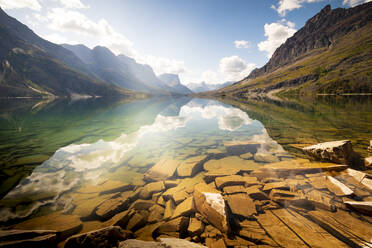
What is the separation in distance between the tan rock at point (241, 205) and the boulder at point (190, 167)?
3.98m

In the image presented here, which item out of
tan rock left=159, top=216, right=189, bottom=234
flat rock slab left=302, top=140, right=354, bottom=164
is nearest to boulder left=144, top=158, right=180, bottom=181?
tan rock left=159, top=216, right=189, bottom=234

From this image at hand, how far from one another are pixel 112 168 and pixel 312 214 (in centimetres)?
1398

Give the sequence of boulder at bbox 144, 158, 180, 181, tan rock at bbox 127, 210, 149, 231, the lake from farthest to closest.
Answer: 1. boulder at bbox 144, 158, 180, 181
2. the lake
3. tan rock at bbox 127, 210, 149, 231

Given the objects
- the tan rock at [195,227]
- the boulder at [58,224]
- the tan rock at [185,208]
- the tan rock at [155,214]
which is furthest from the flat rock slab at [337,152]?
the boulder at [58,224]

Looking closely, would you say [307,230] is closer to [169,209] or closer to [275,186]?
[275,186]

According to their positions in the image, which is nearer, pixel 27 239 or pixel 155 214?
pixel 27 239

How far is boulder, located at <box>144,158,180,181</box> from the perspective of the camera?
1177cm

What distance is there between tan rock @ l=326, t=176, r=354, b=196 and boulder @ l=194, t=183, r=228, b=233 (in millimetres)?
6845

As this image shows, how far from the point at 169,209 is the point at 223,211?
301 cm

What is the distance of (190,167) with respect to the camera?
508 inches

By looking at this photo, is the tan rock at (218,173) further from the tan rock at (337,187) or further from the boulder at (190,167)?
the tan rock at (337,187)

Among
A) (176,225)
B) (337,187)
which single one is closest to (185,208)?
(176,225)

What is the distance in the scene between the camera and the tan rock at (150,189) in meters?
9.69

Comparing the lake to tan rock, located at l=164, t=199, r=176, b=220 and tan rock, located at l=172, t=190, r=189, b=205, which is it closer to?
tan rock, located at l=172, t=190, r=189, b=205
